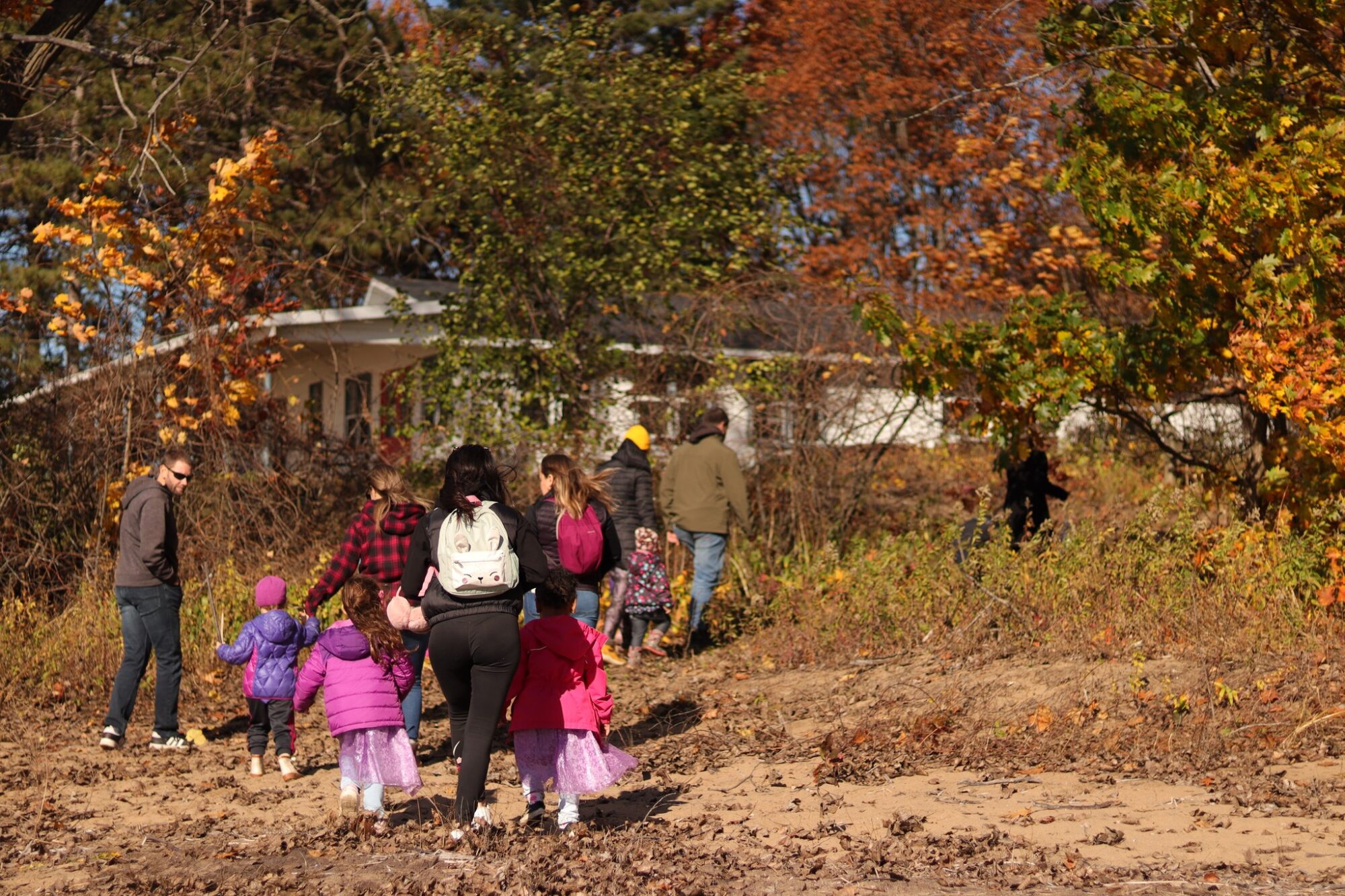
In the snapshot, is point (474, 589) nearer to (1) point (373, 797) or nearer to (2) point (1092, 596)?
(1) point (373, 797)

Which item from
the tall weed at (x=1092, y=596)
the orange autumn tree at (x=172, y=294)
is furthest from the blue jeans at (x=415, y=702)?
the orange autumn tree at (x=172, y=294)

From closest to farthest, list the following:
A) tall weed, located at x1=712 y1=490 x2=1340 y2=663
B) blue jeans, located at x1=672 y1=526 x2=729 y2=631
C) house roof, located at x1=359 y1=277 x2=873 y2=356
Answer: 1. tall weed, located at x1=712 y1=490 x2=1340 y2=663
2. blue jeans, located at x1=672 y1=526 x2=729 y2=631
3. house roof, located at x1=359 y1=277 x2=873 y2=356

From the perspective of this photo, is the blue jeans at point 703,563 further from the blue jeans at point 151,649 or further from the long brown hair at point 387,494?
the blue jeans at point 151,649

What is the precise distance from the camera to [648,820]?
6883 millimetres

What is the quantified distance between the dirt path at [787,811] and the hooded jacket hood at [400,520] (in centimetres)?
134

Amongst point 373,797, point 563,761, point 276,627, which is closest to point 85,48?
point 276,627

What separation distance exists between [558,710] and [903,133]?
25.1m

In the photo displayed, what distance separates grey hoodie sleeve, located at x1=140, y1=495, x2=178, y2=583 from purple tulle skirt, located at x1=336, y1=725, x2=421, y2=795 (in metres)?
2.51

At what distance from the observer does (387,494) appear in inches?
328

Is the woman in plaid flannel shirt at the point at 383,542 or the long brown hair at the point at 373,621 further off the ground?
the woman in plaid flannel shirt at the point at 383,542

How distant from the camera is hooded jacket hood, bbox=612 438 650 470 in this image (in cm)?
1115

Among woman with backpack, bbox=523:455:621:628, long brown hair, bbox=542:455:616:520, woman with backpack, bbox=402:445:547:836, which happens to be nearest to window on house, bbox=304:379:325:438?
woman with backpack, bbox=523:455:621:628

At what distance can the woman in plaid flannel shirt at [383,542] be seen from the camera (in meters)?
8.30

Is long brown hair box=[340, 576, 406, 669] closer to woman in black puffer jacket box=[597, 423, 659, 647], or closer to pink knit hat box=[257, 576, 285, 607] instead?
pink knit hat box=[257, 576, 285, 607]
